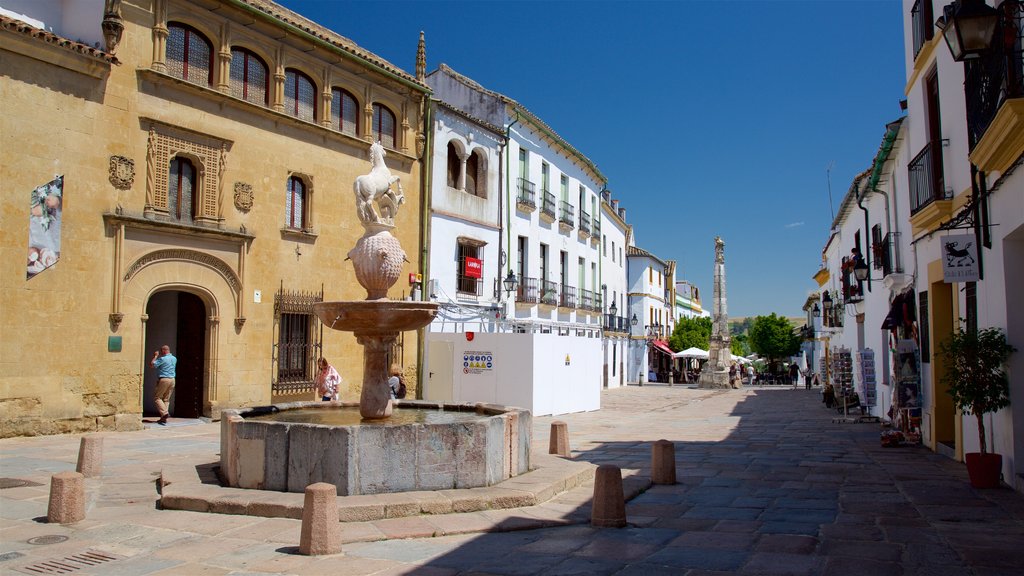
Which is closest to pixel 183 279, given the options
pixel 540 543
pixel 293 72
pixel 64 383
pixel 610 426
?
pixel 64 383

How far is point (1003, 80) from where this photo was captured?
759cm

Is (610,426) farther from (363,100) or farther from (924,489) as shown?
(363,100)

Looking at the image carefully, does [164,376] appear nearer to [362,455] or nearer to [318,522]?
[362,455]

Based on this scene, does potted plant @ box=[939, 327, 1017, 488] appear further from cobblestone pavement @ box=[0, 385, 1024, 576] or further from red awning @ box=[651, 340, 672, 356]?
red awning @ box=[651, 340, 672, 356]

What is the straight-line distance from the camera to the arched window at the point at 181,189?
1584cm

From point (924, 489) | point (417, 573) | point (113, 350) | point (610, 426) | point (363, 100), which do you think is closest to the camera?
point (417, 573)

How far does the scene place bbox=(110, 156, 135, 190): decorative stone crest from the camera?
14555 millimetres

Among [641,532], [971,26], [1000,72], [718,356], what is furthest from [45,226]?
[718,356]

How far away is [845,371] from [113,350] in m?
17.9

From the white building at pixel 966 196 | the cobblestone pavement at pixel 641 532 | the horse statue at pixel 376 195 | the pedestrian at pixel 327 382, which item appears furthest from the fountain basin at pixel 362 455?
the pedestrian at pixel 327 382

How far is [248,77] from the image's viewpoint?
17375 millimetres

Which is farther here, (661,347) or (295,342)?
(661,347)

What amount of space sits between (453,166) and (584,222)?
10.7 meters

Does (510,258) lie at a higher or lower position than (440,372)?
higher
